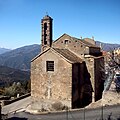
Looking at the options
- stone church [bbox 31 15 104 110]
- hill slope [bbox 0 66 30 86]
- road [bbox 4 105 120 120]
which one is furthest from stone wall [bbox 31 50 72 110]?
hill slope [bbox 0 66 30 86]

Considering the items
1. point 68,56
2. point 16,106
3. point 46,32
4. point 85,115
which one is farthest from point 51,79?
point 46,32

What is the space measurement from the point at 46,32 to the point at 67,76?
968 cm

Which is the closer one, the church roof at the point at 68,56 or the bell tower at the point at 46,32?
the church roof at the point at 68,56

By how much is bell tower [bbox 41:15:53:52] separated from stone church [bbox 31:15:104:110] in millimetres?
2659

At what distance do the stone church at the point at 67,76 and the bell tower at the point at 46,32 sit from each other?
2659mm

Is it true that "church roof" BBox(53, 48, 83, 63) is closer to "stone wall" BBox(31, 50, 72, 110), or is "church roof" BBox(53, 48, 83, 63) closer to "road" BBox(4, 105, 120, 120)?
"stone wall" BBox(31, 50, 72, 110)

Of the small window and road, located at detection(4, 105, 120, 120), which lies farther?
the small window

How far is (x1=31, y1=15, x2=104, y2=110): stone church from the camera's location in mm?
27562

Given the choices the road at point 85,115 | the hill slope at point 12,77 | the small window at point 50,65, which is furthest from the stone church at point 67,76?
the hill slope at point 12,77

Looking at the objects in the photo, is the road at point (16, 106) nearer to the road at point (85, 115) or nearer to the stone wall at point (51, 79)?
the stone wall at point (51, 79)

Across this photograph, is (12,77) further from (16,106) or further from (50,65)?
(50,65)

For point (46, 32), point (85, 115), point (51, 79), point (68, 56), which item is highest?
point (46, 32)

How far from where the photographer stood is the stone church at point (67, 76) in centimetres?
2756

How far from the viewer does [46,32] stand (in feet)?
113
